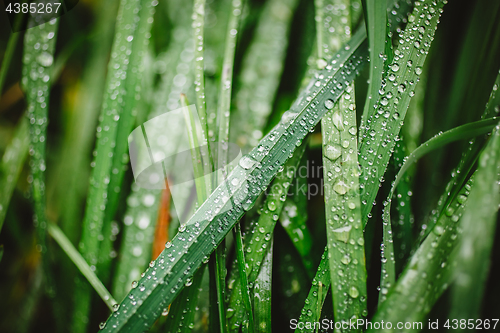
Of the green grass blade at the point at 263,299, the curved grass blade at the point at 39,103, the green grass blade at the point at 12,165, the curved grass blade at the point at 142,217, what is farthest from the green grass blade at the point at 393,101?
the green grass blade at the point at 12,165

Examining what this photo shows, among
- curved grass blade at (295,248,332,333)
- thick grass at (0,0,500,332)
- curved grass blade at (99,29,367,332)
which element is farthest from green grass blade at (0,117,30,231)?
curved grass blade at (295,248,332,333)

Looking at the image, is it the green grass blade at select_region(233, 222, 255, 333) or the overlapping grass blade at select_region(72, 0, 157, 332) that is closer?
the green grass blade at select_region(233, 222, 255, 333)

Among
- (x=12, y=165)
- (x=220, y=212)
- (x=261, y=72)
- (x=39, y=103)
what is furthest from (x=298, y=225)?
(x=12, y=165)

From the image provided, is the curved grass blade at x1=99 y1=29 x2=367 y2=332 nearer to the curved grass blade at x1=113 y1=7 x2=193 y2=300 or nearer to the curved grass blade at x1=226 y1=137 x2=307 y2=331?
the curved grass blade at x1=226 y1=137 x2=307 y2=331

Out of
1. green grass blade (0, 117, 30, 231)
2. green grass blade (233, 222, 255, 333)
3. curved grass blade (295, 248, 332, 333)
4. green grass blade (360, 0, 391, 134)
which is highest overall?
green grass blade (0, 117, 30, 231)

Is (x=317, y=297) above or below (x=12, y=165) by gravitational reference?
below

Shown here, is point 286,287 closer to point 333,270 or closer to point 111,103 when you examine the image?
point 333,270

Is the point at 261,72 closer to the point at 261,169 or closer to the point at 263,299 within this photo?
the point at 261,169

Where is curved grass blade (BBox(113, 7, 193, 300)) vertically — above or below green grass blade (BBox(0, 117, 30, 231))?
below
